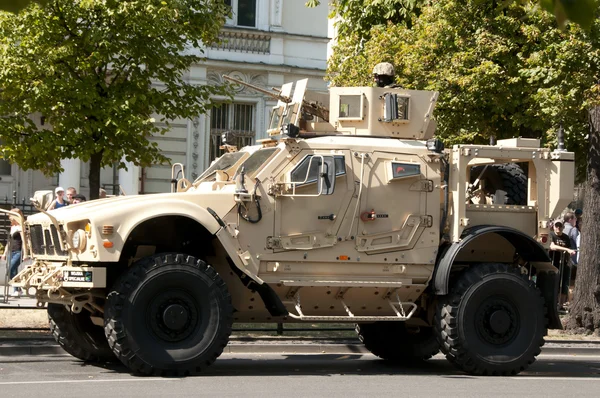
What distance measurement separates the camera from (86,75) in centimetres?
1531

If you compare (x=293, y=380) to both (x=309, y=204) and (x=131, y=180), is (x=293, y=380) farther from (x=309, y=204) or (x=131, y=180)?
(x=131, y=180)

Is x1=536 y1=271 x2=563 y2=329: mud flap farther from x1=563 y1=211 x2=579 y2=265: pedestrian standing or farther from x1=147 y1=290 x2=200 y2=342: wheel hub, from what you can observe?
x1=563 y1=211 x2=579 y2=265: pedestrian standing

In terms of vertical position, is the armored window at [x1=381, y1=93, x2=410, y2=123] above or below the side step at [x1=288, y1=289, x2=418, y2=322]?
above

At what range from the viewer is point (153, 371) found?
9.98 meters

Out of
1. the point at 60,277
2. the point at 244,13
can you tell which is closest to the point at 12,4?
the point at 60,277

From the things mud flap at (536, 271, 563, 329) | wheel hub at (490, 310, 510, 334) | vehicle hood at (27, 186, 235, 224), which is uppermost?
vehicle hood at (27, 186, 235, 224)

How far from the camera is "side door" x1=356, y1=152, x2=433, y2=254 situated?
1105cm

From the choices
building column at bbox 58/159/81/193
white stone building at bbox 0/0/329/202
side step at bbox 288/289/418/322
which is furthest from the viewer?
white stone building at bbox 0/0/329/202

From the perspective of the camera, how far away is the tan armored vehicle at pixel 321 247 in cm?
1010

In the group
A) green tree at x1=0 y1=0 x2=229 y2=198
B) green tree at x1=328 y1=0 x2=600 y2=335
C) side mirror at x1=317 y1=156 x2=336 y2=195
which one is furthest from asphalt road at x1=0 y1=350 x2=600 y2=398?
green tree at x1=328 y1=0 x2=600 y2=335

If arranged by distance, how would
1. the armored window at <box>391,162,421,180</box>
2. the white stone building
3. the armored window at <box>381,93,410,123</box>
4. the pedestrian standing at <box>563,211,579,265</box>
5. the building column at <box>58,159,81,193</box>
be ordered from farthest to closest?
the white stone building
the building column at <box>58,159,81,193</box>
the pedestrian standing at <box>563,211,579,265</box>
the armored window at <box>381,93,410,123</box>
the armored window at <box>391,162,421,180</box>

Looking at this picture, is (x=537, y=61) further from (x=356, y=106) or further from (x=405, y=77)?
(x=356, y=106)

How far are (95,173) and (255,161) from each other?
552cm

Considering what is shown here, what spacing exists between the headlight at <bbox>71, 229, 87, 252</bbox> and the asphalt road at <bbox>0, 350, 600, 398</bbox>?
4.06 feet
